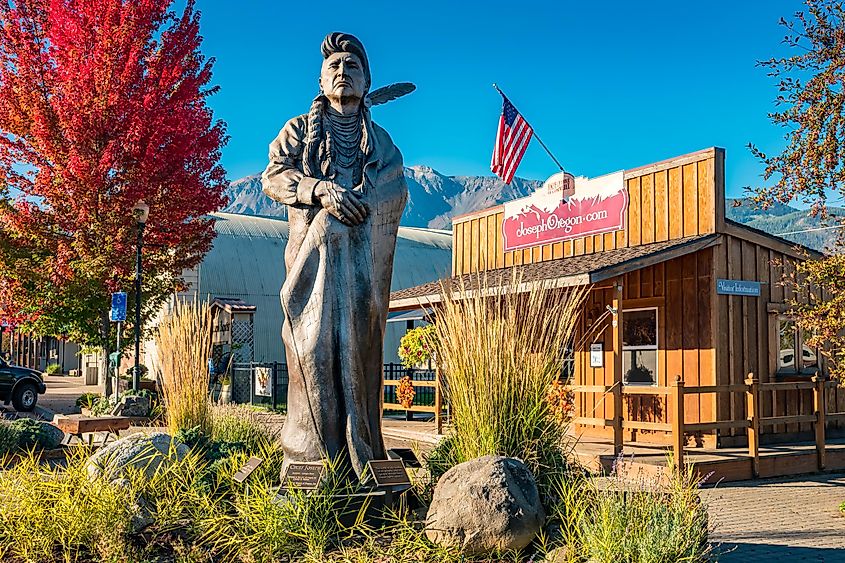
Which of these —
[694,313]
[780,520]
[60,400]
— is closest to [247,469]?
[780,520]

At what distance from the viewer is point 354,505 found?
16.3 feet

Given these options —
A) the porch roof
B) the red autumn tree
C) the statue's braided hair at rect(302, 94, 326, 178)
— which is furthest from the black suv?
the statue's braided hair at rect(302, 94, 326, 178)

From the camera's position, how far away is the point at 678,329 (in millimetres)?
11484

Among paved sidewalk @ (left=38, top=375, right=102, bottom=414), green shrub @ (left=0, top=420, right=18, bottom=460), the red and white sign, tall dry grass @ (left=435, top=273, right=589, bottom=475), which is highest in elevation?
the red and white sign

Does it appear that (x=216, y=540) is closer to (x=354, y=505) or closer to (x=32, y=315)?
(x=354, y=505)

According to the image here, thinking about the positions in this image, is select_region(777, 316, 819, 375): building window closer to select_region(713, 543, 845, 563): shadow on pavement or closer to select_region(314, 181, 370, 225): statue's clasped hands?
select_region(713, 543, 845, 563): shadow on pavement

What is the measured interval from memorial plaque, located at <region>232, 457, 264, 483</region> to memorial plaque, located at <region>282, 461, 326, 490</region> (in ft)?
1.46

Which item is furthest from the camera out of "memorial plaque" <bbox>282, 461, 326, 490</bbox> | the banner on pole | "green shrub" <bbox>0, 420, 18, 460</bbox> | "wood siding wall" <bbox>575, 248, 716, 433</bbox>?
the banner on pole

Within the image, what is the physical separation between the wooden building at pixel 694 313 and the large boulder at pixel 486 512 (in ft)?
17.3

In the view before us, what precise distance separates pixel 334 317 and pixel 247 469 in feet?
3.75

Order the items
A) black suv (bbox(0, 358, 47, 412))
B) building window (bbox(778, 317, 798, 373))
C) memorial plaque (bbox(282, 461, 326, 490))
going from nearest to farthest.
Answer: memorial plaque (bbox(282, 461, 326, 490))
building window (bbox(778, 317, 798, 373))
black suv (bbox(0, 358, 47, 412))

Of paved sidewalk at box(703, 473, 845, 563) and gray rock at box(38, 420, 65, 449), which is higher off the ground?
gray rock at box(38, 420, 65, 449)

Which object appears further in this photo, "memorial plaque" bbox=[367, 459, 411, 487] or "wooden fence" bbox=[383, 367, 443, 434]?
"wooden fence" bbox=[383, 367, 443, 434]

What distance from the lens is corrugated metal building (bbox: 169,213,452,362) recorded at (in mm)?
28250
